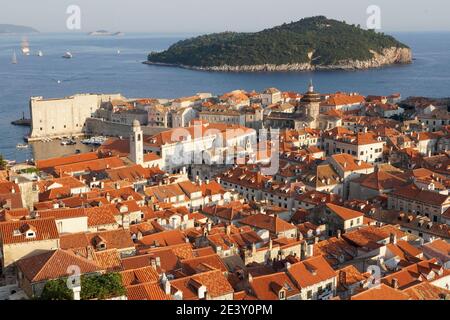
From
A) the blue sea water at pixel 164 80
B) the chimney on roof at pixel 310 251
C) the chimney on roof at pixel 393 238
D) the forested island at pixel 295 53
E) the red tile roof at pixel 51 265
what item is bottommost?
the chimney on roof at pixel 393 238

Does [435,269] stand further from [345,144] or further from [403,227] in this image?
[345,144]

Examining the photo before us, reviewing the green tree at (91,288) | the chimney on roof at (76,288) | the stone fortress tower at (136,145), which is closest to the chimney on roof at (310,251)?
the green tree at (91,288)

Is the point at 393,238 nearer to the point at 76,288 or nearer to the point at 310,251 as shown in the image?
the point at 310,251

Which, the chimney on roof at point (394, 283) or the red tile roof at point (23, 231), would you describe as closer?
the red tile roof at point (23, 231)

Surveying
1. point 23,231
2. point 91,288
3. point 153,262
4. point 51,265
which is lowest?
point 153,262

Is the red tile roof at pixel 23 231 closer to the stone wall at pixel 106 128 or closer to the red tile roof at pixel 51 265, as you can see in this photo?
the red tile roof at pixel 51 265

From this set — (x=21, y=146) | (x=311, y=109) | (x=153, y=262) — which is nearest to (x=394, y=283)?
(x=153, y=262)

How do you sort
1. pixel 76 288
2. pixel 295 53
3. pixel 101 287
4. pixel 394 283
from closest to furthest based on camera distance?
pixel 76 288, pixel 101 287, pixel 394 283, pixel 295 53

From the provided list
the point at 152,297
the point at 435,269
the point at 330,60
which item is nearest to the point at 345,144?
the point at 435,269
